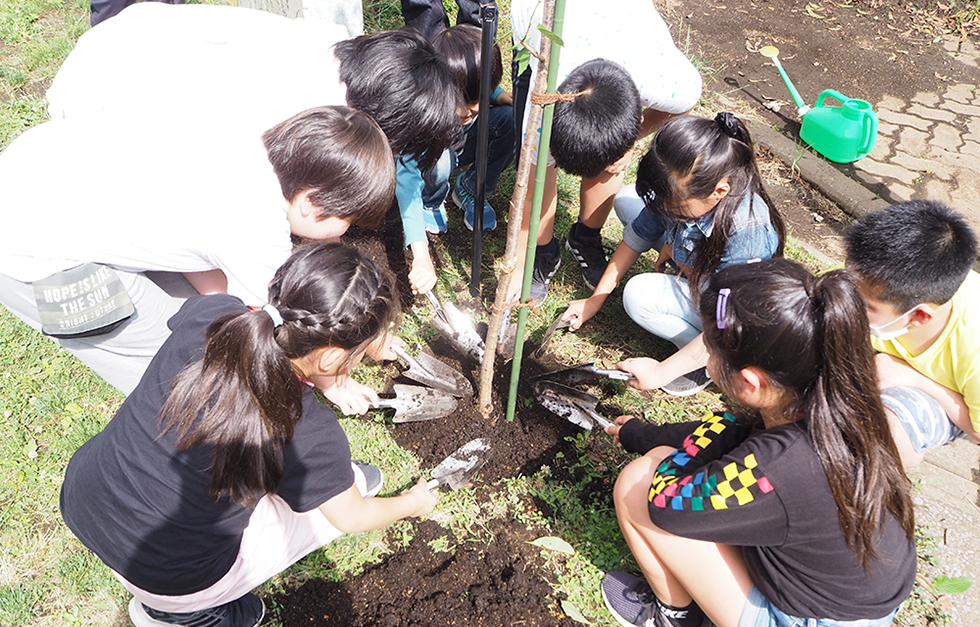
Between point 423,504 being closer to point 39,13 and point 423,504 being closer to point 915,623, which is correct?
point 915,623

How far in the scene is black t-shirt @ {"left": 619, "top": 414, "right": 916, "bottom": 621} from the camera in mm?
1354

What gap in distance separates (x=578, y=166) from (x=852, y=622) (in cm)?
154

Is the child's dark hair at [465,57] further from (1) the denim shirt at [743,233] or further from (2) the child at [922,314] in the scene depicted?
(2) the child at [922,314]

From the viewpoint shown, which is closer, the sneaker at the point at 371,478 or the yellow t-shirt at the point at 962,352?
the yellow t-shirt at the point at 962,352

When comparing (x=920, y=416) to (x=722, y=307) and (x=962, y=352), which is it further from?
(x=722, y=307)

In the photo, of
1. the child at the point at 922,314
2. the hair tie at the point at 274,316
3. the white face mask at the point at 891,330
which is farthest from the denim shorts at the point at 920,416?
the hair tie at the point at 274,316

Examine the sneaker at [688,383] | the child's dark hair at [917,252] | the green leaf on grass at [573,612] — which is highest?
the child's dark hair at [917,252]

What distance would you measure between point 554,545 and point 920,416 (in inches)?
45.9

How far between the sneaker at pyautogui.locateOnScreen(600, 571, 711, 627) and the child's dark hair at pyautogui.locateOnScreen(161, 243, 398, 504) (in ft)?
3.56

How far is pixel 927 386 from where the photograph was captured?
1954 millimetres

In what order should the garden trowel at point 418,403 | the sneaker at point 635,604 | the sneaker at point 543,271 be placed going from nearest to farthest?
the sneaker at point 635,604 < the garden trowel at point 418,403 < the sneaker at point 543,271

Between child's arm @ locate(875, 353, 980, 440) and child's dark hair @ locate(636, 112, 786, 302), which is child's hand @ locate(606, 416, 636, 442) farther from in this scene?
child's arm @ locate(875, 353, 980, 440)

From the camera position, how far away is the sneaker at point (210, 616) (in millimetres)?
1631

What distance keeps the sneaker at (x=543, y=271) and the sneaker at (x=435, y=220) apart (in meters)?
0.51
